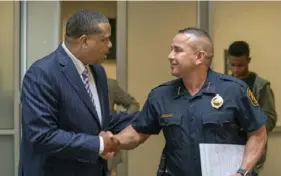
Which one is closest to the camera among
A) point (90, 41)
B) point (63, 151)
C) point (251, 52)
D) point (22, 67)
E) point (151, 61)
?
point (63, 151)

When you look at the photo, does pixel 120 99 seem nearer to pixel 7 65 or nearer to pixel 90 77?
pixel 7 65

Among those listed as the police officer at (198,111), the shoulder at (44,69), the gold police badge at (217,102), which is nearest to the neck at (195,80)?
the police officer at (198,111)

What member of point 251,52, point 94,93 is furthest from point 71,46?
point 251,52

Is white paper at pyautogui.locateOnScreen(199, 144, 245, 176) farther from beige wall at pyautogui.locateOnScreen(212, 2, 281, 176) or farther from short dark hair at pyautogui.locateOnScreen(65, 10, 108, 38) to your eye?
beige wall at pyautogui.locateOnScreen(212, 2, 281, 176)

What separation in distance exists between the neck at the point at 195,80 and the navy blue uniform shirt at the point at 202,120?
3 centimetres

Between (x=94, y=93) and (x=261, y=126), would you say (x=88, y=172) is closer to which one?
(x=94, y=93)

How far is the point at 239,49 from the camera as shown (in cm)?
418

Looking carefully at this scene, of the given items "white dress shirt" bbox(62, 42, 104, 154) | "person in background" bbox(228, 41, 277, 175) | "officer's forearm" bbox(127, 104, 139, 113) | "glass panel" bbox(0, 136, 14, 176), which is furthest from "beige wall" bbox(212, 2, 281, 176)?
"white dress shirt" bbox(62, 42, 104, 154)

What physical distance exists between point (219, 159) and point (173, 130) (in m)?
0.25

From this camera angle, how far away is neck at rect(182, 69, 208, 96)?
239cm

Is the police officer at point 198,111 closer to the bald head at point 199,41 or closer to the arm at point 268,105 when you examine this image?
the bald head at point 199,41

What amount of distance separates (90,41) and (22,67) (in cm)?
191

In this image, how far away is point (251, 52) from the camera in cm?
476

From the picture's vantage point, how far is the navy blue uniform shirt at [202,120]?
2.28 metres
